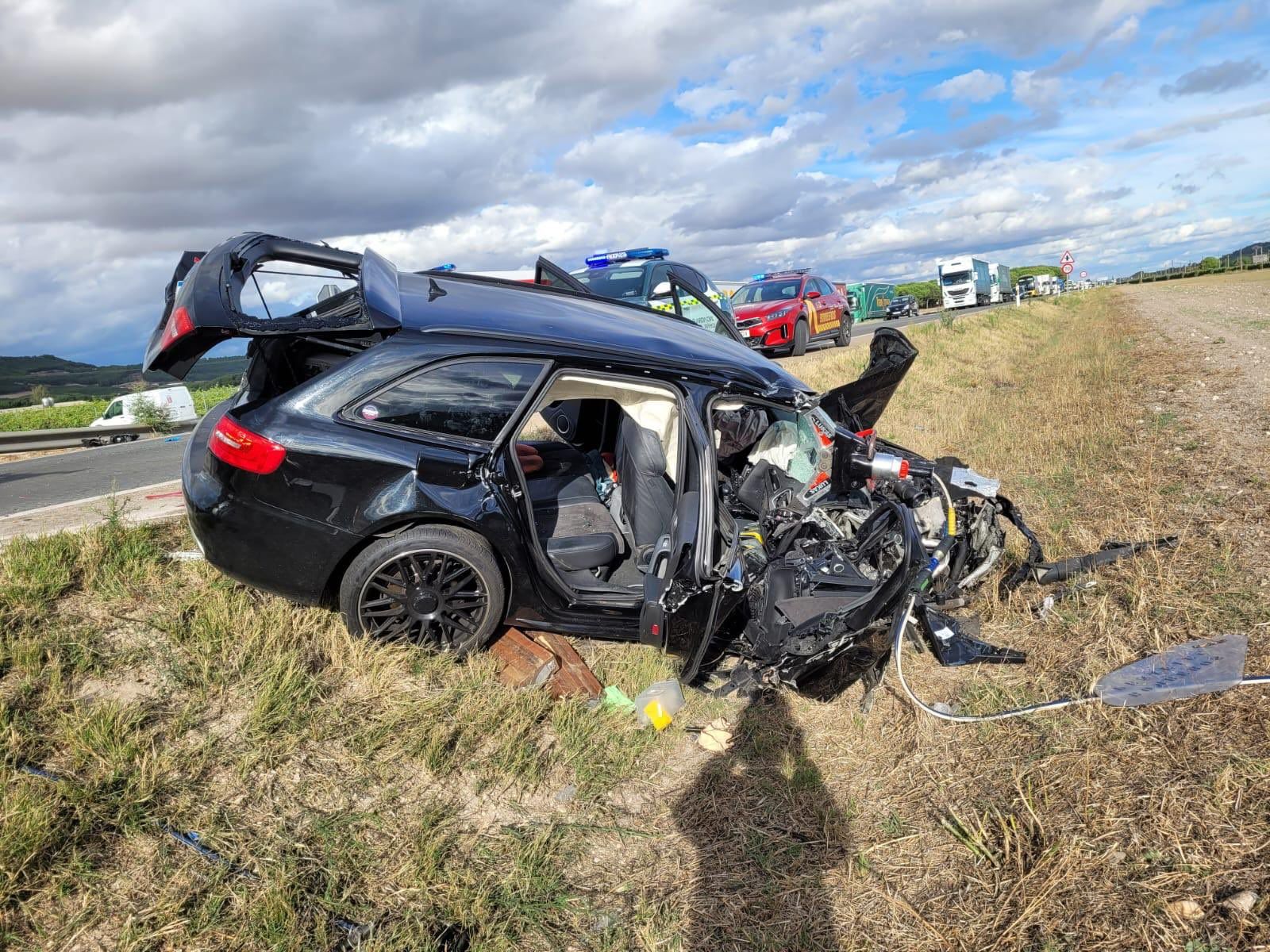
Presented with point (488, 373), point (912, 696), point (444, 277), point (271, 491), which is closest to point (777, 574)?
point (912, 696)

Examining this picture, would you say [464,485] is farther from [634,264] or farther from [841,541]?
[634,264]

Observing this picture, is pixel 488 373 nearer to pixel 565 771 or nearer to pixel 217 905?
pixel 565 771

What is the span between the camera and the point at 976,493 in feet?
13.3

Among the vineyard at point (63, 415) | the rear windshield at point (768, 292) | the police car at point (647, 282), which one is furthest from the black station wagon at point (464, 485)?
the vineyard at point (63, 415)

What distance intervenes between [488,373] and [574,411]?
6.93ft

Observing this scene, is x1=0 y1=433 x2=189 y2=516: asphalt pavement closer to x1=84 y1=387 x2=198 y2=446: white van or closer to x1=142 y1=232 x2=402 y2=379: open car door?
x1=142 y1=232 x2=402 y2=379: open car door

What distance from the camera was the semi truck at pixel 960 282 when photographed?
4044 cm

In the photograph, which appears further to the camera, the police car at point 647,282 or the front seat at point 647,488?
the police car at point 647,282

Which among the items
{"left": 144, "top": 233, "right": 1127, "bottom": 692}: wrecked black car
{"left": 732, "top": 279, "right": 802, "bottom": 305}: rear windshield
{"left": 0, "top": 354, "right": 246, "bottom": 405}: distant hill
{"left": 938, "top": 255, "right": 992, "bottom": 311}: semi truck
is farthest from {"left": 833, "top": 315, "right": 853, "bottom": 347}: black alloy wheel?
{"left": 0, "top": 354, "right": 246, "bottom": 405}: distant hill

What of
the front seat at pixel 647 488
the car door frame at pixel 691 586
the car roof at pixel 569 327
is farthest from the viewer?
the front seat at pixel 647 488

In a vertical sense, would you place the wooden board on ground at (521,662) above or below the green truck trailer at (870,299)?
below

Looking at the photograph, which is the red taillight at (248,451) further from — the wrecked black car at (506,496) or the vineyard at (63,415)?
the vineyard at (63,415)

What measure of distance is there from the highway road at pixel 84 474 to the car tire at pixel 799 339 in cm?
1091

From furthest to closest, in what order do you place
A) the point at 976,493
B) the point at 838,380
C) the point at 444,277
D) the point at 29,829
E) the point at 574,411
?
the point at 838,380 < the point at 574,411 < the point at 444,277 < the point at 976,493 < the point at 29,829
